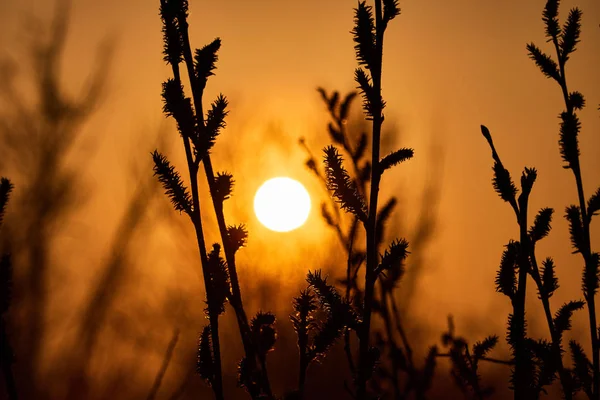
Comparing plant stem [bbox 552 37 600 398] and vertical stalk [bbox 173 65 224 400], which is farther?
plant stem [bbox 552 37 600 398]

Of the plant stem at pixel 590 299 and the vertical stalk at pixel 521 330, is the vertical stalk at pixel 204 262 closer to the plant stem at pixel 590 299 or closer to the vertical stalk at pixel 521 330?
the vertical stalk at pixel 521 330

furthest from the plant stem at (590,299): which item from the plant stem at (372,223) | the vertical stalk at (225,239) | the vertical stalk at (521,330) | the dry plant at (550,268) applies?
the vertical stalk at (225,239)

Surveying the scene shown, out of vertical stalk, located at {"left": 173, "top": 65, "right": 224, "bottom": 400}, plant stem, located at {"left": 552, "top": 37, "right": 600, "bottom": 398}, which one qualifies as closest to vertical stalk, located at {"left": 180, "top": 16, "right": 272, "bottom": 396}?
vertical stalk, located at {"left": 173, "top": 65, "right": 224, "bottom": 400}

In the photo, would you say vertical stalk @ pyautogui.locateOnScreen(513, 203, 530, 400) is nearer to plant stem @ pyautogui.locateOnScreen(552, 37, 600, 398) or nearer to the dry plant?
the dry plant

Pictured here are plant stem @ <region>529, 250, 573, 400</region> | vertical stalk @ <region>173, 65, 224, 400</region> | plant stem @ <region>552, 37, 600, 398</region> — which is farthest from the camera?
plant stem @ <region>552, 37, 600, 398</region>

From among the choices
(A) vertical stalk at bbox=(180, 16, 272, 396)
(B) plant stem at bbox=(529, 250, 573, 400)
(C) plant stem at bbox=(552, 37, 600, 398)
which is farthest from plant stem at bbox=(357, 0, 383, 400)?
(C) plant stem at bbox=(552, 37, 600, 398)

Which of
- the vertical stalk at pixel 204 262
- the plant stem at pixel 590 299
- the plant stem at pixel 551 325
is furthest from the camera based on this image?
the plant stem at pixel 590 299

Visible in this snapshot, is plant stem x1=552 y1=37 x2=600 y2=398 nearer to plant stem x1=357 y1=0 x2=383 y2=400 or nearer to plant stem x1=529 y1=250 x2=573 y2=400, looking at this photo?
plant stem x1=529 y1=250 x2=573 y2=400

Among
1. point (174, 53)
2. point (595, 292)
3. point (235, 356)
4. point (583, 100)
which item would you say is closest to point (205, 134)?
point (174, 53)

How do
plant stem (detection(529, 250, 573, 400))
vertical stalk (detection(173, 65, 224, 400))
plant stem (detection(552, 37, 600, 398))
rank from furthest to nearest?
plant stem (detection(552, 37, 600, 398))
plant stem (detection(529, 250, 573, 400))
vertical stalk (detection(173, 65, 224, 400))

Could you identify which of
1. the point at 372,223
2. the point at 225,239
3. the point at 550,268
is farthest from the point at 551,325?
the point at 225,239

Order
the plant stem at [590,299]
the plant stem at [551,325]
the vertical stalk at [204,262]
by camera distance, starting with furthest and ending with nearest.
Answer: the plant stem at [590,299], the plant stem at [551,325], the vertical stalk at [204,262]

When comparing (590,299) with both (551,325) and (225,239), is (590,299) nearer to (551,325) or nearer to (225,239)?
(551,325)
